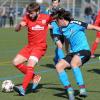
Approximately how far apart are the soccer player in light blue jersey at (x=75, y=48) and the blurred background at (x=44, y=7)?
3265 centimetres

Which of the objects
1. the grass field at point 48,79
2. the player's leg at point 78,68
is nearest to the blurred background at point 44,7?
the grass field at point 48,79

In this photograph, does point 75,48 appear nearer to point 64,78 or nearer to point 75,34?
point 75,34

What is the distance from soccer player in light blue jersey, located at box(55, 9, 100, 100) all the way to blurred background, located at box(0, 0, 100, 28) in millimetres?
32653

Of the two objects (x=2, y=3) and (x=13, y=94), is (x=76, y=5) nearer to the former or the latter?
(x=2, y=3)

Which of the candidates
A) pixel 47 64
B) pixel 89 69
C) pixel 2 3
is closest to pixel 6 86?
pixel 89 69

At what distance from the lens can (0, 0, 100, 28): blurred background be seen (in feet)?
141

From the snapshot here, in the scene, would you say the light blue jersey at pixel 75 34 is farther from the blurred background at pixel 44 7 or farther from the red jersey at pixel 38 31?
the blurred background at pixel 44 7

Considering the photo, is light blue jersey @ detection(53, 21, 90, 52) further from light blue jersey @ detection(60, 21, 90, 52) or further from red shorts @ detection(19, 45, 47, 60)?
red shorts @ detection(19, 45, 47, 60)

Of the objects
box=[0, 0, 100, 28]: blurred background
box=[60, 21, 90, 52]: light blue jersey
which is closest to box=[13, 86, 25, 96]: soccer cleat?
box=[60, 21, 90, 52]: light blue jersey

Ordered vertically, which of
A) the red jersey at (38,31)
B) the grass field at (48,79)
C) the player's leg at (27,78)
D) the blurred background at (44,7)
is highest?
the red jersey at (38,31)

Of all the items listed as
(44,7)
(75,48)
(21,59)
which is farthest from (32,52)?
(44,7)

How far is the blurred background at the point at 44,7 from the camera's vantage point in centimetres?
4284

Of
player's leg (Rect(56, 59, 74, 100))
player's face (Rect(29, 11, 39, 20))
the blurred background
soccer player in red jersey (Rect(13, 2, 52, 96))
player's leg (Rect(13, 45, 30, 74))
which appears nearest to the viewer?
player's leg (Rect(56, 59, 74, 100))

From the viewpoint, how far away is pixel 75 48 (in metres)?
9.70
